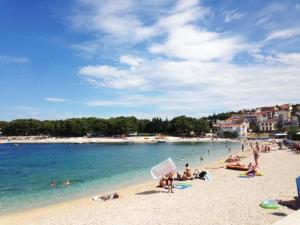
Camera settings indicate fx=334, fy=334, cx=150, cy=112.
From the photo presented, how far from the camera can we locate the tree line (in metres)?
146

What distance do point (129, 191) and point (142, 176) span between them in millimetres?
9510

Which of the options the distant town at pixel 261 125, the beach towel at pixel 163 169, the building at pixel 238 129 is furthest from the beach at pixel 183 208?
the building at pixel 238 129

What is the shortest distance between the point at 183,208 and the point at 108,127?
456 feet

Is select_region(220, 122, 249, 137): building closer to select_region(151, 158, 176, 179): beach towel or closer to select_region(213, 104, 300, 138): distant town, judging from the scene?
select_region(213, 104, 300, 138): distant town

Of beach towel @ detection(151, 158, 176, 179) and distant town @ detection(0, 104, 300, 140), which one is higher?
distant town @ detection(0, 104, 300, 140)

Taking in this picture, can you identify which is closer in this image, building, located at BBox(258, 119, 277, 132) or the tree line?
the tree line

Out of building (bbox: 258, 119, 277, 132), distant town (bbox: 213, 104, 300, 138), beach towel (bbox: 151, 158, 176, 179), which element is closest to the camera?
beach towel (bbox: 151, 158, 176, 179)

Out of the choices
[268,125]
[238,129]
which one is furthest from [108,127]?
[268,125]

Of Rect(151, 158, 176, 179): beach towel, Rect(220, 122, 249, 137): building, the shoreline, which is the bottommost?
Rect(151, 158, 176, 179): beach towel

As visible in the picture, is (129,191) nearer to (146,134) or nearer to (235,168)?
(235,168)

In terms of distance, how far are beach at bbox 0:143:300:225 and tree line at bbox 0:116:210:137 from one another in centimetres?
12298

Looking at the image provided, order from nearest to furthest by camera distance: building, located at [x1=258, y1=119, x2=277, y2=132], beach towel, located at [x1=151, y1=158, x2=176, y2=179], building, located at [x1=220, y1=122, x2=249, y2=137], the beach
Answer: the beach → beach towel, located at [x1=151, y1=158, x2=176, y2=179] → building, located at [x1=220, y1=122, x2=249, y2=137] → building, located at [x1=258, y1=119, x2=277, y2=132]

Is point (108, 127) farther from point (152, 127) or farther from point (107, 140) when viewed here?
point (152, 127)

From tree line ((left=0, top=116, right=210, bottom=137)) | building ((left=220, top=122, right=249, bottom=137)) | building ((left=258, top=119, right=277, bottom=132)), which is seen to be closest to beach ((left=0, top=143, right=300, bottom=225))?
building ((left=220, top=122, right=249, bottom=137))
